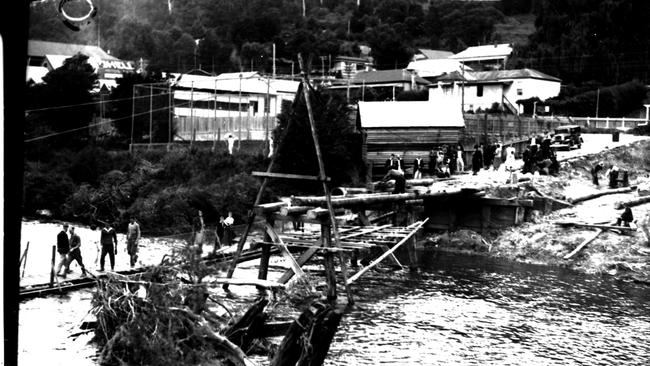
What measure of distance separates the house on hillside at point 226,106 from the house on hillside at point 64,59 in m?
10.8

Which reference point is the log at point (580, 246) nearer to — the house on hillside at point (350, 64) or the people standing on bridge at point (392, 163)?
the people standing on bridge at point (392, 163)

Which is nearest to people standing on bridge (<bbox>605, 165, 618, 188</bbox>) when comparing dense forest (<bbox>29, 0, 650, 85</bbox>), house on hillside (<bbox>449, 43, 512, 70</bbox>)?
dense forest (<bbox>29, 0, 650, 85</bbox>)

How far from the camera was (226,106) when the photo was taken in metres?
59.6

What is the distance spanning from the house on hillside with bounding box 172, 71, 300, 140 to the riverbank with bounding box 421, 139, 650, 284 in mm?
16548

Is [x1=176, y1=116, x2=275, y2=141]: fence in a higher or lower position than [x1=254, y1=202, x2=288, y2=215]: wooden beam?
higher

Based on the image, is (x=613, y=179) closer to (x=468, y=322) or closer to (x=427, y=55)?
(x=468, y=322)

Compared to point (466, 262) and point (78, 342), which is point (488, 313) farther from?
point (78, 342)

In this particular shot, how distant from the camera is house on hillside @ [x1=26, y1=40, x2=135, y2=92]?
7105cm

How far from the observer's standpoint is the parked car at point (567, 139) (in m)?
43.7

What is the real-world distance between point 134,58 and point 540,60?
51982 millimetres

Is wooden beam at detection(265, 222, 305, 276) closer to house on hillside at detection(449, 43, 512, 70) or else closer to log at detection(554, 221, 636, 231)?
log at detection(554, 221, 636, 231)

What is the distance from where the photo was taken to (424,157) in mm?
42406

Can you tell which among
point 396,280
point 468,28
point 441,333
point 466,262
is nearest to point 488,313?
point 441,333

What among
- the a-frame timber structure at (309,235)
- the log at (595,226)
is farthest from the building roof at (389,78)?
the a-frame timber structure at (309,235)
